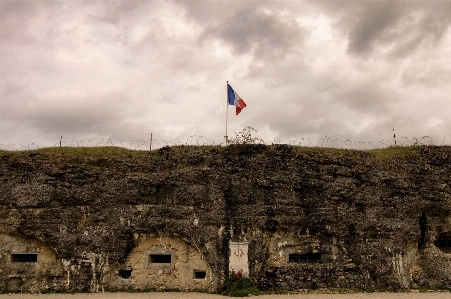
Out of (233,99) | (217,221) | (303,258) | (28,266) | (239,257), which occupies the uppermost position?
(233,99)

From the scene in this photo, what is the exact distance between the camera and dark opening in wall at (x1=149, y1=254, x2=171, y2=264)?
18.1 metres

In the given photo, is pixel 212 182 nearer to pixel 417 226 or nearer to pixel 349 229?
pixel 349 229

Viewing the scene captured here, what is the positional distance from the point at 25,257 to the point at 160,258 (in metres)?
6.10

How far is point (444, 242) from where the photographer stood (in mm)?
19203

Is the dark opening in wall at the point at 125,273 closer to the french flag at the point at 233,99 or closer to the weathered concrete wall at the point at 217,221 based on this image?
the weathered concrete wall at the point at 217,221

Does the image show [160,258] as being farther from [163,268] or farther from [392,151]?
[392,151]

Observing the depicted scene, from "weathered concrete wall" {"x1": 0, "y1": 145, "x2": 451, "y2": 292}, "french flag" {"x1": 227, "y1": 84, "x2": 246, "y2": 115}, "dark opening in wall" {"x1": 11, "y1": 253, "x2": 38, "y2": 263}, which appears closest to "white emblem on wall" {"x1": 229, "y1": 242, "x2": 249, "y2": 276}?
"weathered concrete wall" {"x1": 0, "y1": 145, "x2": 451, "y2": 292}

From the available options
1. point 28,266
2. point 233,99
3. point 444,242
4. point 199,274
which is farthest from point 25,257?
point 444,242

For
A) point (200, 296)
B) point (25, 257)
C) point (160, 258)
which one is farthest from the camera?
→ point (160, 258)

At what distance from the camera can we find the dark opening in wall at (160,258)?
711 inches

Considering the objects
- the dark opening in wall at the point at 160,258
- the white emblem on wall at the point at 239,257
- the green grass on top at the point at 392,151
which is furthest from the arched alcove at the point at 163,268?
the green grass on top at the point at 392,151

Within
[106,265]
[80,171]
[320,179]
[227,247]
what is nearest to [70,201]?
[80,171]

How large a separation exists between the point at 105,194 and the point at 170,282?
16.4ft

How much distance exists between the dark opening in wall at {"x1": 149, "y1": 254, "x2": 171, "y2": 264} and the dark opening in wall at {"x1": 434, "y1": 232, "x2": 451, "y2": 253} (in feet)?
41.6
